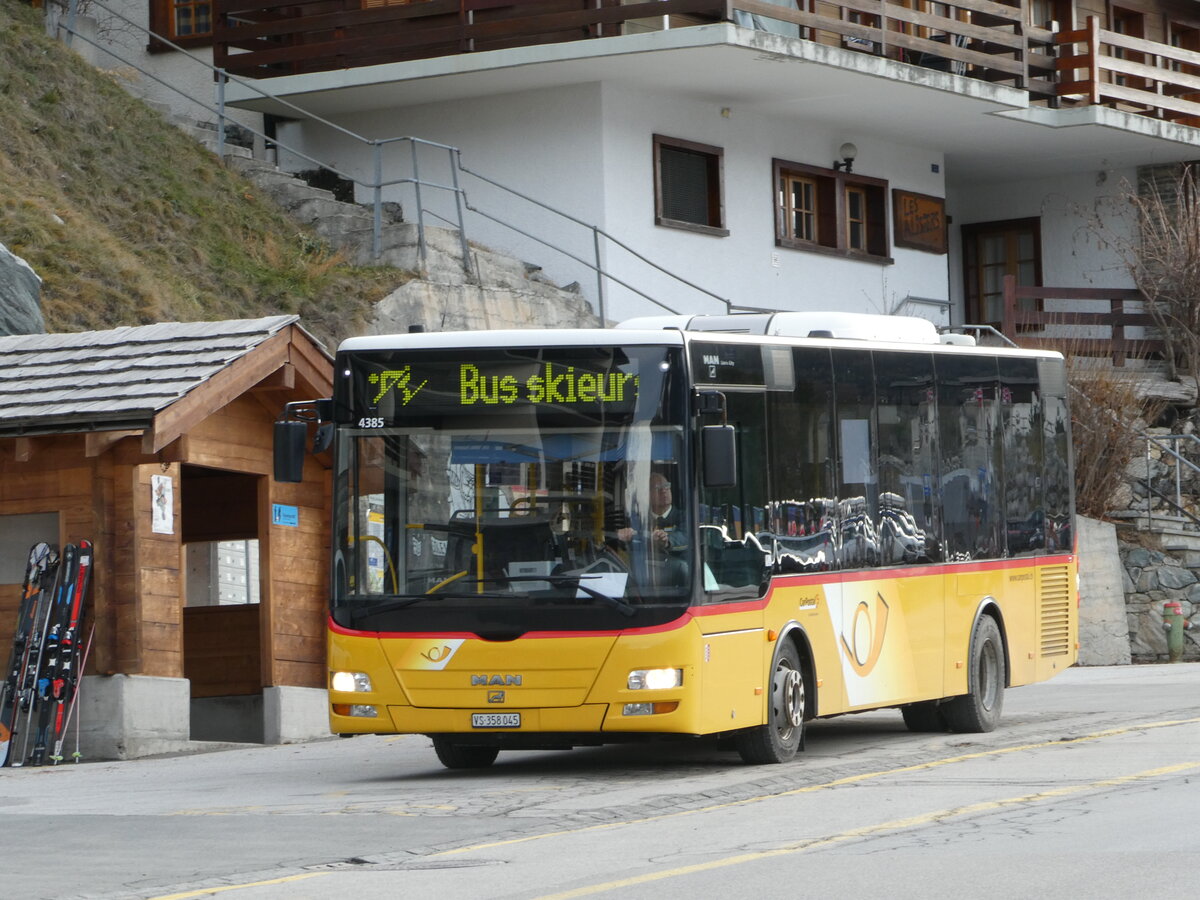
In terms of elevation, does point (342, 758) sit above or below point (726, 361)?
below

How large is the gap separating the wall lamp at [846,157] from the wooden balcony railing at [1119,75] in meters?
3.47

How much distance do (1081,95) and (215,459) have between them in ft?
69.6

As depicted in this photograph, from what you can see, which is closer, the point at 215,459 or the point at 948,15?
the point at 215,459

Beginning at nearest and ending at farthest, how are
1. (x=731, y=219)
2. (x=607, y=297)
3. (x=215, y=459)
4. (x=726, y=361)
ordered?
(x=726, y=361) < (x=215, y=459) < (x=607, y=297) < (x=731, y=219)

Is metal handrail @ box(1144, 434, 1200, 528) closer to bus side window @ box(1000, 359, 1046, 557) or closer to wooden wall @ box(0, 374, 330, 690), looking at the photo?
bus side window @ box(1000, 359, 1046, 557)

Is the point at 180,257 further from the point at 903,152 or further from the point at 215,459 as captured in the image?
the point at 903,152

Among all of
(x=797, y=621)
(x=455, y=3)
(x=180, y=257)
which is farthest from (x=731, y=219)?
(x=797, y=621)

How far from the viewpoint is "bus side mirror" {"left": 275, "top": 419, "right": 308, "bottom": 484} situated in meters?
13.2

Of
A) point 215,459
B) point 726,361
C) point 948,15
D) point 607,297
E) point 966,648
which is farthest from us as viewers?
point 948,15

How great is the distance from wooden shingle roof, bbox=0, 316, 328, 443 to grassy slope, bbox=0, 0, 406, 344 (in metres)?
3.43

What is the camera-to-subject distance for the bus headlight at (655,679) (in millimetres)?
13070

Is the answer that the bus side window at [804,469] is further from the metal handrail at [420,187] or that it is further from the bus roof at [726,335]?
the metal handrail at [420,187]

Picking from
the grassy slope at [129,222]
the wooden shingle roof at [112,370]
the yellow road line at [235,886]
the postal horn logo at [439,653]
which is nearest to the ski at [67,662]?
the wooden shingle roof at [112,370]

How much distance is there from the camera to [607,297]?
2984 cm
